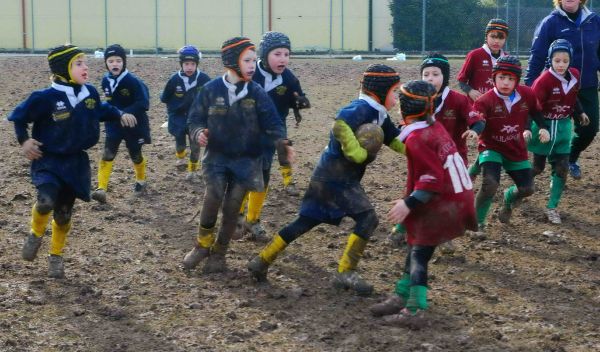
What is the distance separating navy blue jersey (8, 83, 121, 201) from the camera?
7477 mm

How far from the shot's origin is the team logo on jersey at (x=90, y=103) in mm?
7672

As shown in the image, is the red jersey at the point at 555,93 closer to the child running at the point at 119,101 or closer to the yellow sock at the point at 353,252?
the yellow sock at the point at 353,252

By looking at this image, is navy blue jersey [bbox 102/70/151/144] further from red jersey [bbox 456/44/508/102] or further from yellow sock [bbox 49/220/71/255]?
red jersey [bbox 456/44/508/102]

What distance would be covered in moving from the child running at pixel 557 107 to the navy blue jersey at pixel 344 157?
9.33ft

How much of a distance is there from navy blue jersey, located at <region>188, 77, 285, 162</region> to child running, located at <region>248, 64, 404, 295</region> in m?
0.69

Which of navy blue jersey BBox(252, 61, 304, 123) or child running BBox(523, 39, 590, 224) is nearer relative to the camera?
navy blue jersey BBox(252, 61, 304, 123)

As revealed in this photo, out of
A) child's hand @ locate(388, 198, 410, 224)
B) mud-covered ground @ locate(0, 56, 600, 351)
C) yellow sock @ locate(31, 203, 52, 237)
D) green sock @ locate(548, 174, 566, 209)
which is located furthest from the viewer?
green sock @ locate(548, 174, 566, 209)

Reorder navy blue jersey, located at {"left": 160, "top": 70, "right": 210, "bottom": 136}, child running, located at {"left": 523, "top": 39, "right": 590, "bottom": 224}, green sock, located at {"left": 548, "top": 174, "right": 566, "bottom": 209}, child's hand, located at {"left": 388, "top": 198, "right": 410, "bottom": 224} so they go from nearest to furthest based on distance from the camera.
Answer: child's hand, located at {"left": 388, "top": 198, "right": 410, "bottom": 224}, child running, located at {"left": 523, "top": 39, "right": 590, "bottom": 224}, green sock, located at {"left": 548, "top": 174, "right": 566, "bottom": 209}, navy blue jersey, located at {"left": 160, "top": 70, "right": 210, "bottom": 136}

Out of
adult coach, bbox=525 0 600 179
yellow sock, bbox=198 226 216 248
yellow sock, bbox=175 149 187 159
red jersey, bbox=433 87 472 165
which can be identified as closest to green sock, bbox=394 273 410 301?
yellow sock, bbox=198 226 216 248

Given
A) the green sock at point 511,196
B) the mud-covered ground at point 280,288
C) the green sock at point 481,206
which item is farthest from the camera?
the green sock at point 511,196

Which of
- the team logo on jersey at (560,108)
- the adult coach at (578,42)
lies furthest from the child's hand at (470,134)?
the adult coach at (578,42)

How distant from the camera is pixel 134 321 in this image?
6.68 m

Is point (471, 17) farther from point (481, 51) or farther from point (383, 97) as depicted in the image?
point (383, 97)

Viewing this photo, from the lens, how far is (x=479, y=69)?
9.95m
